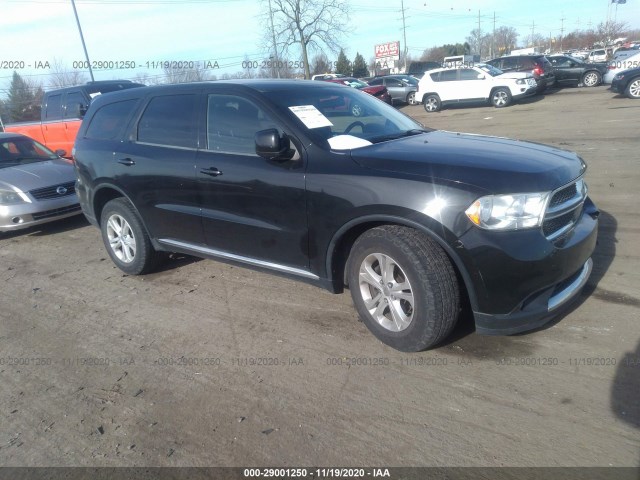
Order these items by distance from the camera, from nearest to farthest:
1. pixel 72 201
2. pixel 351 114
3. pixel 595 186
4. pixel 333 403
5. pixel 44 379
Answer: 1. pixel 333 403
2. pixel 44 379
3. pixel 351 114
4. pixel 595 186
5. pixel 72 201

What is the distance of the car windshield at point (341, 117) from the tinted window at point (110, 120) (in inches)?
74.4

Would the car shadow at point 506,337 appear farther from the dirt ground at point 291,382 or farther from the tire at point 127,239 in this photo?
the tire at point 127,239

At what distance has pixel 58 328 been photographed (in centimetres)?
432

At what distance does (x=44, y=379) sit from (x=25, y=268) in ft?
9.83

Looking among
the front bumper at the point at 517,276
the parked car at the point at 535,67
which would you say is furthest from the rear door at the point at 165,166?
the parked car at the point at 535,67

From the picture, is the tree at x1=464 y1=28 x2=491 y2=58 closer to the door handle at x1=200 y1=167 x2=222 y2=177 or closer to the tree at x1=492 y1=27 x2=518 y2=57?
the tree at x1=492 y1=27 x2=518 y2=57

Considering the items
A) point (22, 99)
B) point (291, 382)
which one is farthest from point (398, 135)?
point (22, 99)

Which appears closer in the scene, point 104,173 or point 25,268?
point 104,173

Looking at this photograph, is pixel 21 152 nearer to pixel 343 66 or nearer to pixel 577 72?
pixel 577 72

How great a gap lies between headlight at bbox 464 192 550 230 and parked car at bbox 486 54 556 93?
66.3ft

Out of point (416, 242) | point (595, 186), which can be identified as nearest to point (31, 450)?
point (416, 242)

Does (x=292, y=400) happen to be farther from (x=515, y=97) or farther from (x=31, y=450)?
(x=515, y=97)

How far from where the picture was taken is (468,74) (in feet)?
66.5

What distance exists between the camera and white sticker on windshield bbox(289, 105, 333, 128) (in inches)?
150
